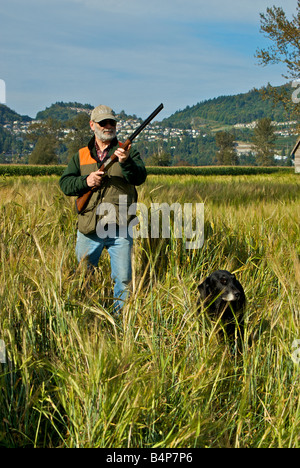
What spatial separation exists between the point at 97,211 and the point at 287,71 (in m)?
19.0

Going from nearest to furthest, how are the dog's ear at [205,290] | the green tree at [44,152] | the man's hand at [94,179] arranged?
1. the dog's ear at [205,290]
2. the man's hand at [94,179]
3. the green tree at [44,152]

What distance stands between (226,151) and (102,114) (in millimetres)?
141428

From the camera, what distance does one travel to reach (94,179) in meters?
3.42

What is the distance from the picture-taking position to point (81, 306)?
267 cm

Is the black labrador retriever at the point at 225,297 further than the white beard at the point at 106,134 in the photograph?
No

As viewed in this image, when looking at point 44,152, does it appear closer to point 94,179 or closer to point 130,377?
point 94,179

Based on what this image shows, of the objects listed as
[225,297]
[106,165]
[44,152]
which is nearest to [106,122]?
[106,165]

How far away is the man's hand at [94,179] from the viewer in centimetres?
340

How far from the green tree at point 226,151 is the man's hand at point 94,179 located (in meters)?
136

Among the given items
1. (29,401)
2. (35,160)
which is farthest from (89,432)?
(35,160)

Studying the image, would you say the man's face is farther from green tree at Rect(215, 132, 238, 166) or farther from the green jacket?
green tree at Rect(215, 132, 238, 166)

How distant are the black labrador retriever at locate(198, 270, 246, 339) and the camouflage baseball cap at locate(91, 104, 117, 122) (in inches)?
58.7

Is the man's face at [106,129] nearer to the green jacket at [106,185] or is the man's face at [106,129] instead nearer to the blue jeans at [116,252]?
the green jacket at [106,185]

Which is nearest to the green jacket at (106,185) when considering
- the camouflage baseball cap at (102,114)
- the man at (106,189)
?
the man at (106,189)
